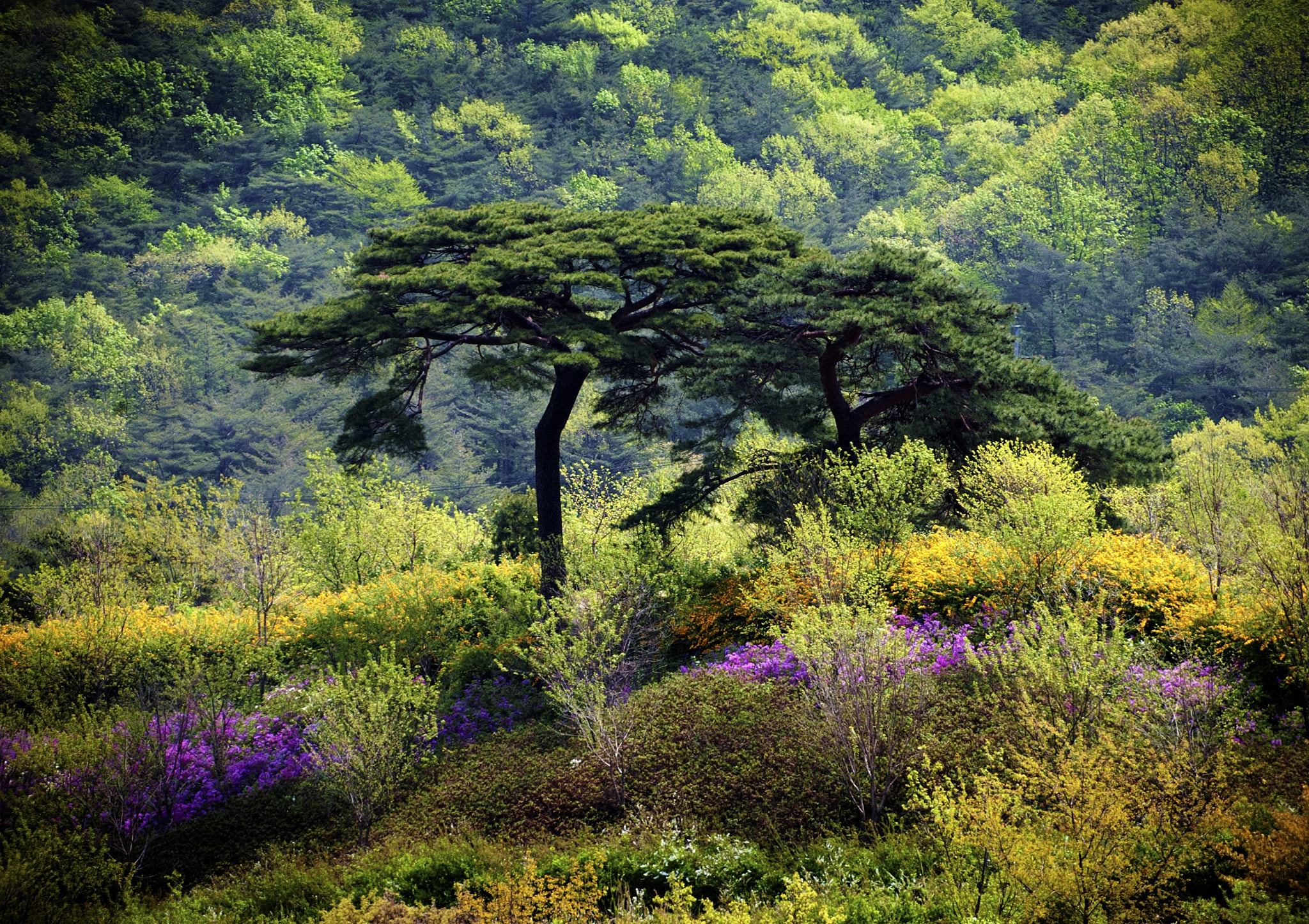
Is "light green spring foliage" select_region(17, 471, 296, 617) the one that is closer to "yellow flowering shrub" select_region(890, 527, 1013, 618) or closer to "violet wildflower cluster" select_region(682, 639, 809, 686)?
"violet wildflower cluster" select_region(682, 639, 809, 686)

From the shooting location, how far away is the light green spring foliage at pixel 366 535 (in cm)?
1989

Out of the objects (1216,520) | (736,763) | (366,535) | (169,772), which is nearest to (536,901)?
(736,763)

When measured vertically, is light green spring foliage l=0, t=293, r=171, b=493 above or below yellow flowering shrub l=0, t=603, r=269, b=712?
below

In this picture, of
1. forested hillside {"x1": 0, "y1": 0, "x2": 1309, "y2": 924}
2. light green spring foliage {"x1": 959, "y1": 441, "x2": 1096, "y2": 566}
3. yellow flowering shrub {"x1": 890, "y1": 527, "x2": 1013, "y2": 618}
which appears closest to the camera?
forested hillside {"x1": 0, "y1": 0, "x2": 1309, "y2": 924}

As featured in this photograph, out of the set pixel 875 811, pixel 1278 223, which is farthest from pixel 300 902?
pixel 1278 223

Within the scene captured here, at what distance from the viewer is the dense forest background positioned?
50.2 m

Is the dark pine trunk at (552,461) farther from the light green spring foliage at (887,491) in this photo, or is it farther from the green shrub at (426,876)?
the green shrub at (426,876)

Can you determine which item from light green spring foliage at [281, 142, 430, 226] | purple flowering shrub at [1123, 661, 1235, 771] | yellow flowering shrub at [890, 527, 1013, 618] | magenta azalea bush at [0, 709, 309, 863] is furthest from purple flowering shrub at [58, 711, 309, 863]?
light green spring foliage at [281, 142, 430, 226]

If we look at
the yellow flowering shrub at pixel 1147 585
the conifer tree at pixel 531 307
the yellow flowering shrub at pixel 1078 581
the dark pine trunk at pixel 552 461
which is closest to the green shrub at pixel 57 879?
the conifer tree at pixel 531 307

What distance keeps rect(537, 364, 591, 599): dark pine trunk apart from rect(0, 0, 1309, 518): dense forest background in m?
31.4

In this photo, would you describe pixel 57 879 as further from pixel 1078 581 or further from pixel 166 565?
pixel 166 565

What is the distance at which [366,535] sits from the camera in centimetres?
2103

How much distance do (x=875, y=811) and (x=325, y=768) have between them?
5350mm

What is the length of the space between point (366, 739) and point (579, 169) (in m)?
60.2
